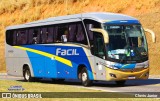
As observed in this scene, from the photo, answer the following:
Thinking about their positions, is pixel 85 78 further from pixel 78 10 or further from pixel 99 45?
pixel 78 10

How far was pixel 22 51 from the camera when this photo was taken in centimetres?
3159

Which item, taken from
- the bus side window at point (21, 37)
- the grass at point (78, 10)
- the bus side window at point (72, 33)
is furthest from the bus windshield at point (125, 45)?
the grass at point (78, 10)

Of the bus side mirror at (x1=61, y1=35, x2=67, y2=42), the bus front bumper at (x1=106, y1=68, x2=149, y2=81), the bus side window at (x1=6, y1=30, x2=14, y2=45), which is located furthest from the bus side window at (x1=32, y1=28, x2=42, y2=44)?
the bus front bumper at (x1=106, y1=68, x2=149, y2=81)

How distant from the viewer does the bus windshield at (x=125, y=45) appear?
2391cm

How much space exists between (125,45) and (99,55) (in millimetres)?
1368

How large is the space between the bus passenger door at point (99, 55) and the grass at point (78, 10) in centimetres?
1661

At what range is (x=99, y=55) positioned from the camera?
24328mm

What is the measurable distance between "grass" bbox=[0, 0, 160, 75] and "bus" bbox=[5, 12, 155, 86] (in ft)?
46.3

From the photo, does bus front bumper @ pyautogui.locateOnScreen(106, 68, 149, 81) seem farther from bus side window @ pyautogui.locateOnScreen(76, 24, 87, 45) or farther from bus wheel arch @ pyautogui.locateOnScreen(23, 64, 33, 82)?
bus wheel arch @ pyautogui.locateOnScreen(23, 64, 33, 82)

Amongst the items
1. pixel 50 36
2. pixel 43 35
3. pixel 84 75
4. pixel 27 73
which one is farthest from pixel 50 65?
pixel 84 75

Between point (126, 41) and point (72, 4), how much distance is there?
119 feet

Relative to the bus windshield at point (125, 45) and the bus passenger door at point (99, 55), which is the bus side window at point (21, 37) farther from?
the bus windshield at point (125, 45)

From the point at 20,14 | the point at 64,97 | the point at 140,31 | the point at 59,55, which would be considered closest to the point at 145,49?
the point at 140,31

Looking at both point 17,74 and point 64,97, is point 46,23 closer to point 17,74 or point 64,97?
point 17,74
